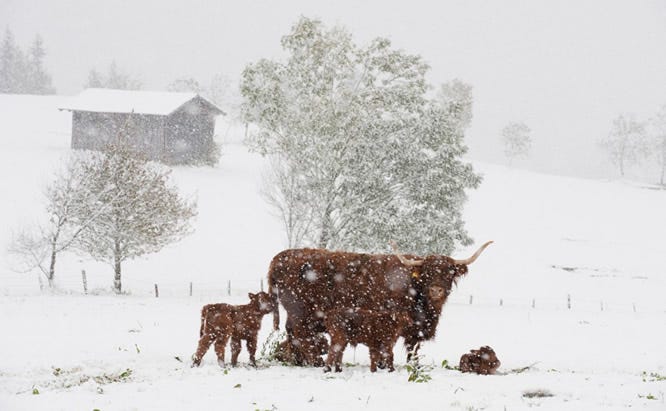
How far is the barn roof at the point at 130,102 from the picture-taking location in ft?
157

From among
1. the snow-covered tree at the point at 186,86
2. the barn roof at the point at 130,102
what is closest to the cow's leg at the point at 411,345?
the barn roof at the point at 130,102

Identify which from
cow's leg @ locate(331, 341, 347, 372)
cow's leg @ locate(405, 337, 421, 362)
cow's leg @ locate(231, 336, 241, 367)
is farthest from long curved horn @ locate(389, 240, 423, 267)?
cow's leg @ locate(231, 336, 241, 367)

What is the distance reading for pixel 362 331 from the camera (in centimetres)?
916

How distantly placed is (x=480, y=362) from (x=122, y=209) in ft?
52.6

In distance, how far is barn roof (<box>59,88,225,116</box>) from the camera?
157ft

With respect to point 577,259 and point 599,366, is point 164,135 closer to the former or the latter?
point 577,259

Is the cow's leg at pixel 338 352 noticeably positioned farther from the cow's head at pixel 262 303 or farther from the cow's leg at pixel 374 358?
the cow's head at pixel 262 303

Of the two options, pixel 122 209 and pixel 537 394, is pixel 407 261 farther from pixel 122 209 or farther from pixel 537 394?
pixel 122 209

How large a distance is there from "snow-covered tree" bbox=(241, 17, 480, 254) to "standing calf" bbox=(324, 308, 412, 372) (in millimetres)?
11454

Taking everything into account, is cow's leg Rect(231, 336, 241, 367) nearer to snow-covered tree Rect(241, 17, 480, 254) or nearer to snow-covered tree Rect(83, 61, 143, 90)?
snow-covered tree Rect(241, 17, 480, 254)

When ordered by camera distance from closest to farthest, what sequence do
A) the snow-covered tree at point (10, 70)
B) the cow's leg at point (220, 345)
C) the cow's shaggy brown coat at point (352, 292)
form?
the cow's leg at point (220, 345), the cow's shaggy brown coat at point (352, 292), the snow-covered tree at point (10, 70)

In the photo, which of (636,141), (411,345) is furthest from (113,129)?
(636,141)

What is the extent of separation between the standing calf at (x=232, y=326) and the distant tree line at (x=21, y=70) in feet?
368

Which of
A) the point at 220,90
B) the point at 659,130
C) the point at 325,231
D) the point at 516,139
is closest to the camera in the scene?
the point at 325,231
